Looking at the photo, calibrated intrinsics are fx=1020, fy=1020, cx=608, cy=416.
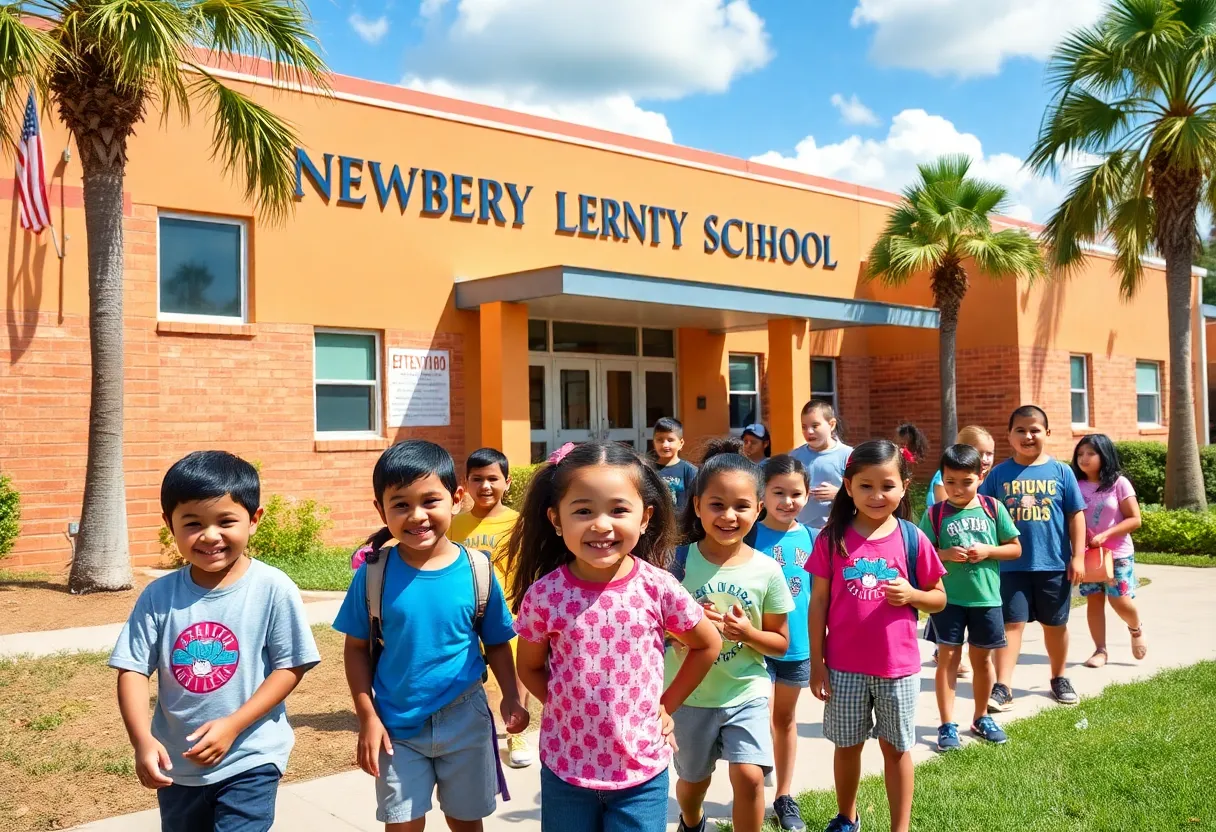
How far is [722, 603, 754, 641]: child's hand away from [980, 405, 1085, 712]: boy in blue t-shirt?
3160 millimetres

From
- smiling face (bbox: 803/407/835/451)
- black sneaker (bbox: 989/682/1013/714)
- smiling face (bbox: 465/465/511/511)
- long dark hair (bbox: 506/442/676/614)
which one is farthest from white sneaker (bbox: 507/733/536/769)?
black sneaker (bbox: 989/682/1013/714)

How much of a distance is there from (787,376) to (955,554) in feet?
37.2

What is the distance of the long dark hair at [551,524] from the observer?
9.60 ft

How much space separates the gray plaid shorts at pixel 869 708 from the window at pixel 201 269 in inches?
390

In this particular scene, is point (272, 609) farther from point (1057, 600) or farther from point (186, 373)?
point (186, 373)

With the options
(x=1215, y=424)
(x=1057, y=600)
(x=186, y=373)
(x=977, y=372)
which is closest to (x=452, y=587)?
(x=1057, y=600)

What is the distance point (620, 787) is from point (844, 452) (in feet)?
12.9

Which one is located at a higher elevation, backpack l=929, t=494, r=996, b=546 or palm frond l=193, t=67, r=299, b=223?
palm frond l=193, t=67, r=299, b=223

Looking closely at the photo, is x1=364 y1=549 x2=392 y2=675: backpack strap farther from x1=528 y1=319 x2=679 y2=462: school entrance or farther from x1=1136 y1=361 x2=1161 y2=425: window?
x1=1136 y1=361 x2=1161 y2=425: window

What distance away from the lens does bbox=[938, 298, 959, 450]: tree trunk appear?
16.8 m

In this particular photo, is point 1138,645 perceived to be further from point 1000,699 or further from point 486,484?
point 486,484

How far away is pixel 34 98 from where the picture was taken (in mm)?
10344

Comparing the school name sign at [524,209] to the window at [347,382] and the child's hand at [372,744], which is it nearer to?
the window at [347,382]

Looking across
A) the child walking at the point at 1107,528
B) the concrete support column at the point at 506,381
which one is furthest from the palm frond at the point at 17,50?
the child walking at the point at 1107,528
